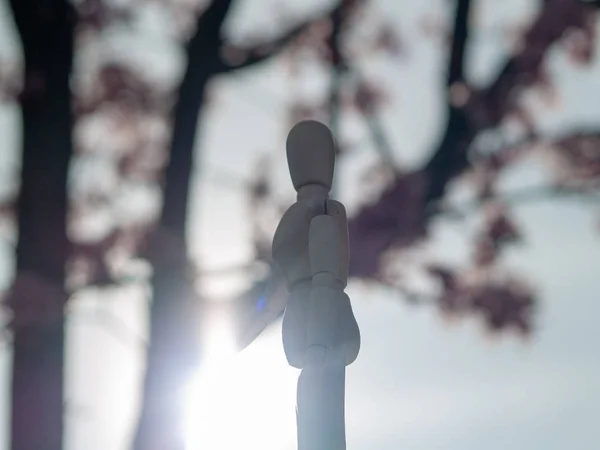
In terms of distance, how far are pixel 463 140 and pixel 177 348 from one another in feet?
5.54

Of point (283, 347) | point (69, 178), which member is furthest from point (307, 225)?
point (69, 178)

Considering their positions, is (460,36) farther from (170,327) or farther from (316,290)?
(316,290)

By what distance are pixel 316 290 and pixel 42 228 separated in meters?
2.34

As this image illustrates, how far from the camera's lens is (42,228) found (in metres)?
3.59

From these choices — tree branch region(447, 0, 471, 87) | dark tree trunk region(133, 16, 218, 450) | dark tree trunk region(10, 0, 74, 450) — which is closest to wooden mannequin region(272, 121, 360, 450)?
dark tree trunk region(133, 16, 218, 450)

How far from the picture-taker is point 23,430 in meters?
3.32

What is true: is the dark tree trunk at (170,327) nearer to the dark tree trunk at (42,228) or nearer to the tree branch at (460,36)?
the dark tree trunk at (42,228)

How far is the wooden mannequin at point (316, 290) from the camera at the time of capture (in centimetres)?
157

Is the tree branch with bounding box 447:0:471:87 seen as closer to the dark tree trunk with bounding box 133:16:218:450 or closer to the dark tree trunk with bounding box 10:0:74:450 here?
the dark tree trunk with bounding box 133:16:218:450

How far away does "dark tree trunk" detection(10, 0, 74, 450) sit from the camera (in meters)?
3.35

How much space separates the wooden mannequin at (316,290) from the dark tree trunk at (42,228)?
1.94 metres

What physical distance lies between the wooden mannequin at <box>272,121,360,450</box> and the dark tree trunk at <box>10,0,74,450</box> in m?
1.94

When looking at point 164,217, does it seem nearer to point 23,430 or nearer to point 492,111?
point 23,430

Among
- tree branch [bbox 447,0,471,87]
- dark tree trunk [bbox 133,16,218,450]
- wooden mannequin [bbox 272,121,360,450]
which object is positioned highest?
tree branch [bbox 447,0,471,87]
